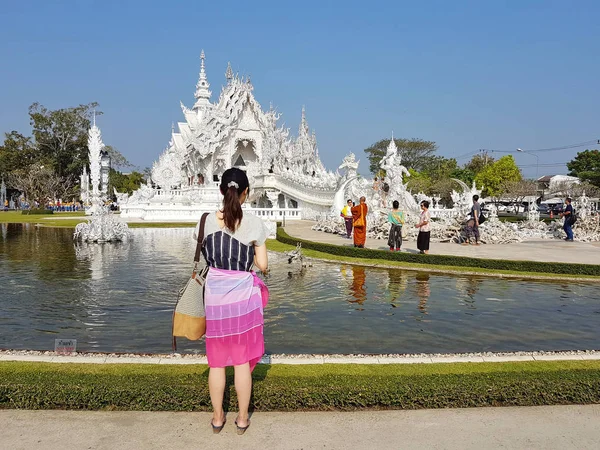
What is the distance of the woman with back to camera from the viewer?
4.27 metres

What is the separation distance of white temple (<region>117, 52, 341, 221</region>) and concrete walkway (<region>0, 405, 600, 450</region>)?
98.2 ft

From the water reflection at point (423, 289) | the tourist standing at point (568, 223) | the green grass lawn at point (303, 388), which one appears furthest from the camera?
the tourist standing at point (568, 223)

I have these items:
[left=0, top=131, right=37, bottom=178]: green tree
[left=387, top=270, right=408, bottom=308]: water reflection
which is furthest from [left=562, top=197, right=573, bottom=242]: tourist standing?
[left=0, top=131, right=37, bottom=178]: green tree

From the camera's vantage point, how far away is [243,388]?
4340 millimetres

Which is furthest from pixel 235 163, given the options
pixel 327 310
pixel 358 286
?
pixel 327 310

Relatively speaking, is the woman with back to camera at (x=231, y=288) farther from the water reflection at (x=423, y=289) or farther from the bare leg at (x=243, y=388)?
the water reflection at (x=423, y=289)

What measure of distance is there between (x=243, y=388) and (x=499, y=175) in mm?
68339

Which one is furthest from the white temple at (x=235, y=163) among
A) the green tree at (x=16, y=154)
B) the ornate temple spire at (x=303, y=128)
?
the green tree at (x=16, y=154)

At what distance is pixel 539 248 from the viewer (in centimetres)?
1795

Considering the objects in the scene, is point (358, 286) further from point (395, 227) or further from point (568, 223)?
point (568, 223)

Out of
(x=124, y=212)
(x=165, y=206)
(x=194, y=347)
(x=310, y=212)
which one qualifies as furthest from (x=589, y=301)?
(x=124, y=212)

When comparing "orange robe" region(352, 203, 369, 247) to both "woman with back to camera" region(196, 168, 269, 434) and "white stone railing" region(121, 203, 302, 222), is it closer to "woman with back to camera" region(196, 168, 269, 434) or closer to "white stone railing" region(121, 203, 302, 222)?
"woman with back to camera" region(196, 168, 269, 434)

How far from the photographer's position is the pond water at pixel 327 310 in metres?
7.32

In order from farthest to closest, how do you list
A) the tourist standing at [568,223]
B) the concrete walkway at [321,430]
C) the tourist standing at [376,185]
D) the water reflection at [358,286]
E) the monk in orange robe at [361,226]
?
1. the tourist standing at [376,185]
2. the tourist standing at [568,223]
3. the monk in orange robe at [361,226]
4. the water reflection at [358,286]
5. the concrete walkway at [321,430]
